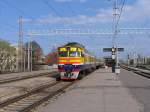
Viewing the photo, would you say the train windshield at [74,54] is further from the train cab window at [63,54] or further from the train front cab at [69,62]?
the train cab window at [63,54]

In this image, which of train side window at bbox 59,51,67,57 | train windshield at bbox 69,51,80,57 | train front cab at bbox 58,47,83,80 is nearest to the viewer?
train front cab at bbox 58,47,83,80

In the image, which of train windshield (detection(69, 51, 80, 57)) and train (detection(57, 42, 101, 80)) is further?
train windshield (detection(69, 51, 80, 57))

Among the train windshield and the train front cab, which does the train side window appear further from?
the train windshield

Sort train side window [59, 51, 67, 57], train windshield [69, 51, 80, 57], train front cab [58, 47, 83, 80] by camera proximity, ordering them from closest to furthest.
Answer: train front cab [58, 47, 83, 80], train windshield [69, 51, 80, 57], train side window [59, 51, 67, 57]

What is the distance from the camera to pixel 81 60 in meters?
39.7

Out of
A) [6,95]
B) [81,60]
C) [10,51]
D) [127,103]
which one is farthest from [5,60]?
[127,103]

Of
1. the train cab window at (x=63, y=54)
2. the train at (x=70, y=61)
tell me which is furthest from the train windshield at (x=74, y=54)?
the train cab window at (x=63, y=54)

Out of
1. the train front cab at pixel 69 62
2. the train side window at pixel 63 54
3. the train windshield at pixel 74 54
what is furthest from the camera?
the train side window at pixel 63 54

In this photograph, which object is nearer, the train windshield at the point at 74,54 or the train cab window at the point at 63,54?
the train windshield at the point at 74,54

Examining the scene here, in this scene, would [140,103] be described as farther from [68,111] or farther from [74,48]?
[74,48]

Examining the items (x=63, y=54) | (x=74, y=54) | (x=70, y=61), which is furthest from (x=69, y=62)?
(x=63, y=54)

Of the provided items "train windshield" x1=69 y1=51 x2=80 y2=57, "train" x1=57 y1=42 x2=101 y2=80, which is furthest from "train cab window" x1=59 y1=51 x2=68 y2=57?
"train windshield" x1=69 y1=51 x2=80 y2=57

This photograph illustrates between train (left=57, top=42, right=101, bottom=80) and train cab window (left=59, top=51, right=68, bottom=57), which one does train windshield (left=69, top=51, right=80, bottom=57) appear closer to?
train (left=57, top=42, right=101, bottom=80)

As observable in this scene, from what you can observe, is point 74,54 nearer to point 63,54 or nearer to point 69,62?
point 69,62
